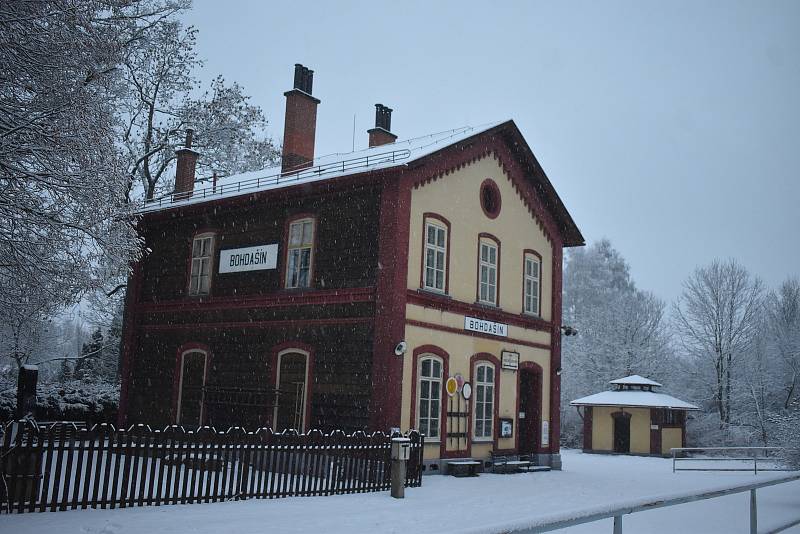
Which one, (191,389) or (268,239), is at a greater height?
(268,239)

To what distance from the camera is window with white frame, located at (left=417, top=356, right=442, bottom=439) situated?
17.6 meters

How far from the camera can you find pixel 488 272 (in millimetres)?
20656

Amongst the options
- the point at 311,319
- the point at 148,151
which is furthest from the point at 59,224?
the point at 148,151

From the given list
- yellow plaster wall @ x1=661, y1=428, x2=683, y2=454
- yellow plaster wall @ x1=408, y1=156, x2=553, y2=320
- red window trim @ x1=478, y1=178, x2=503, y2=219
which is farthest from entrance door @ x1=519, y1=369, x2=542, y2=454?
yellow plaster wall @ x1=661, y1=428, x2=683, y2=454

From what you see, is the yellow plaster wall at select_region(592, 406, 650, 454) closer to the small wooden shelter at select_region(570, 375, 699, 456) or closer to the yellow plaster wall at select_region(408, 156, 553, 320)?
the small wooden shelter at select_region(570, 375, 699, 456)

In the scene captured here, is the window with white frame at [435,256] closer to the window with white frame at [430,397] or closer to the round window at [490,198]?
the window with white frame at [430,397]

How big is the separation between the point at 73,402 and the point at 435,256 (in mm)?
14323

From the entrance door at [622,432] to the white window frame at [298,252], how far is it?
20.9 metres

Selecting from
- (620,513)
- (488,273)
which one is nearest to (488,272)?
(488,273)

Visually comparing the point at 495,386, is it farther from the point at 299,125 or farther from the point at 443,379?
the point at 299,125

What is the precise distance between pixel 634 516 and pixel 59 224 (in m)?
10.3

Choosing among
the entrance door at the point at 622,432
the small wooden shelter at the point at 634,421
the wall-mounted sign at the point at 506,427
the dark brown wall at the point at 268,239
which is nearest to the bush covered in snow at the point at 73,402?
the dark brown wall at the point at 268,239

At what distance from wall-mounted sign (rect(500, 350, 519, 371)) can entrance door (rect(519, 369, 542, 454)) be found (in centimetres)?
64

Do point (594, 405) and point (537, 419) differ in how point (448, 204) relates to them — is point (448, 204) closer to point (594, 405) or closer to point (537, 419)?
point (537, 419)
